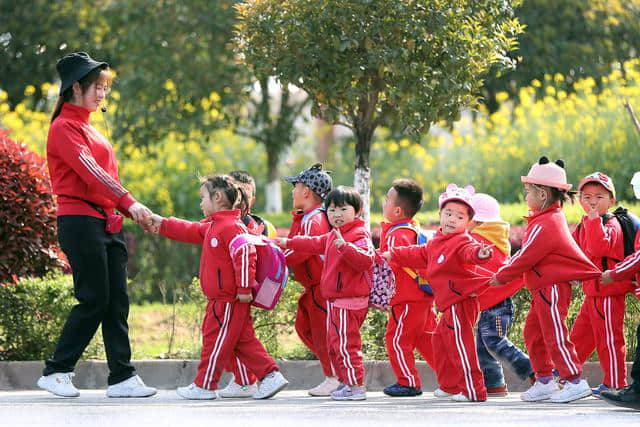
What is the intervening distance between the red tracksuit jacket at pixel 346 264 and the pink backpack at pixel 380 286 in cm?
6

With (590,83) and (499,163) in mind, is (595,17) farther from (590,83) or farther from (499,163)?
(499,163)

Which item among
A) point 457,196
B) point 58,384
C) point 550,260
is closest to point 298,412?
point 58,384

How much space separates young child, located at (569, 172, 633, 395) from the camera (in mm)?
8328

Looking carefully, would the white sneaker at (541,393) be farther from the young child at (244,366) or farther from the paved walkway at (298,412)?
the young child at (244,366)

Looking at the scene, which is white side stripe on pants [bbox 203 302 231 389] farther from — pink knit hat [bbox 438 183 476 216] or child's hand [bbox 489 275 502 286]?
child's hand [bbox 489 275 502 286]

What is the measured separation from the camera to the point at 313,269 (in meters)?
8.69

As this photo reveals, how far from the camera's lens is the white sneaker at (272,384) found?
27.4ft

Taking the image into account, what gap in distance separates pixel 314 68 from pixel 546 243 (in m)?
2.52

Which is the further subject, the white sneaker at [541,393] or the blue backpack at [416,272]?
the blue backpack at [416,272]

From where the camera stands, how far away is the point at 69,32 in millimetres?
19484

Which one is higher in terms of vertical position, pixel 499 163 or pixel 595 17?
pixel 595 17

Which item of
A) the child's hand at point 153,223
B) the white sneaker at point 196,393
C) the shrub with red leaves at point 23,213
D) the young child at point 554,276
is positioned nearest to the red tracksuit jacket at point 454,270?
the young child at point 554,276

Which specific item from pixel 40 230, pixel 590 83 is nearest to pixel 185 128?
pixel 590 83

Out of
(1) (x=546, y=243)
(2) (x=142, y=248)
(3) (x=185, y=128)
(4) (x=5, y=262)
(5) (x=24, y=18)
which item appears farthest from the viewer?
(5) (x=24, y=18)
